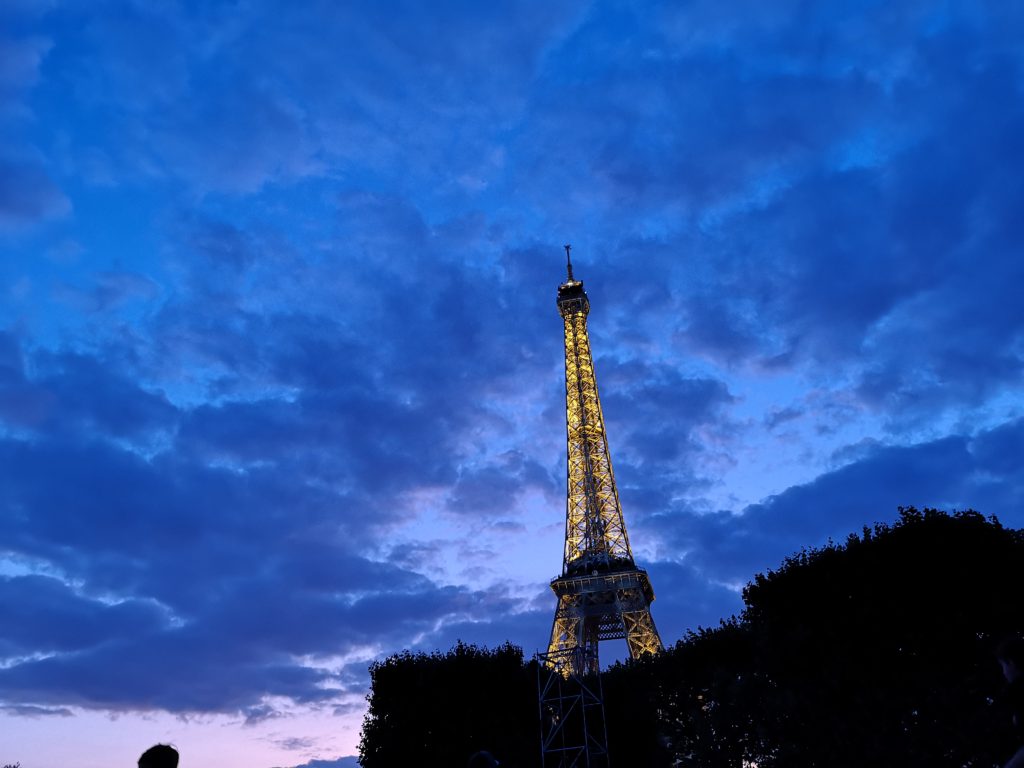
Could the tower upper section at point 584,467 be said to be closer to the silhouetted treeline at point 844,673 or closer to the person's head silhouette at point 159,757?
the silhouetted treeline at point 844,673

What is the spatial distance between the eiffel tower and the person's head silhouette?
50920mm

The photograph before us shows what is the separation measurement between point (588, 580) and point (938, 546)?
114 ft

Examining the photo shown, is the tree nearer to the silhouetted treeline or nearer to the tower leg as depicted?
the silhouetted treeline

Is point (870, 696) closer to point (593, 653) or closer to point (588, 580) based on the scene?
point (593, 653)

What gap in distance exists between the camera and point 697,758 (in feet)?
100.0

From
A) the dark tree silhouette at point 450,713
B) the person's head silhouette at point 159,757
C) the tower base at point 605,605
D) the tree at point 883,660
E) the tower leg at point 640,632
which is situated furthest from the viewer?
the tower base at point 605,605

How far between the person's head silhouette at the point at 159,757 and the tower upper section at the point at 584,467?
188 ft

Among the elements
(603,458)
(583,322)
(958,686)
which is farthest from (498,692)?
(583,322)

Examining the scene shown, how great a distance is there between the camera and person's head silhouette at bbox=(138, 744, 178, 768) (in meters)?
5.59

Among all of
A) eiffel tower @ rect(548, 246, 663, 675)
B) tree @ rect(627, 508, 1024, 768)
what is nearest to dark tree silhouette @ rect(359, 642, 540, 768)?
tree @ rect(627, 508, 1024, 768)

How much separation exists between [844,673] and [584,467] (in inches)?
1594

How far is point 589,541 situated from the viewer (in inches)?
2532

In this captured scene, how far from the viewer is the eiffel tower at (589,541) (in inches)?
2351

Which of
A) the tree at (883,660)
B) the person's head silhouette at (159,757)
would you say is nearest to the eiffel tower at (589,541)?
the tree at (883,660)
